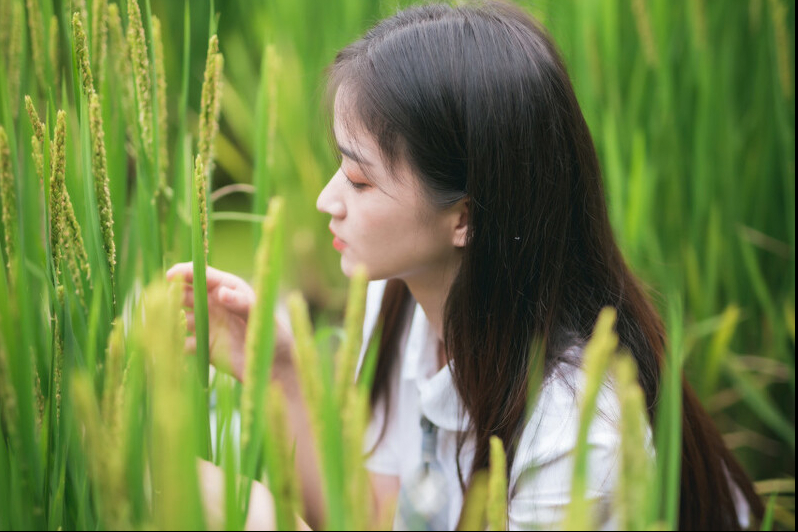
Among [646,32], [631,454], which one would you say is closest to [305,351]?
[631,454]

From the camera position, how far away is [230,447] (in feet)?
1.47

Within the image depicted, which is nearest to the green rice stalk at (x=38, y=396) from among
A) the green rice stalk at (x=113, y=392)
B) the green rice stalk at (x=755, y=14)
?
the green rice stalk at (x=113, y=392)

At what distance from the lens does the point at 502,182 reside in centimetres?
87

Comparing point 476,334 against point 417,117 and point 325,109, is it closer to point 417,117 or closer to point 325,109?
point 417,117

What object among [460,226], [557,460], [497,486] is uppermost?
[460,226]

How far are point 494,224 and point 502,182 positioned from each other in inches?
1.9

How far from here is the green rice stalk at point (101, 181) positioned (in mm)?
564

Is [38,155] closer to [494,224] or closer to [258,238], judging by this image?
[258,238]

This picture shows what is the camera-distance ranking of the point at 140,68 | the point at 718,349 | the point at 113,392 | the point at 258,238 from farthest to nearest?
the point at 718,349
the point at 258,238
the point at 140,68
the point at 113,392

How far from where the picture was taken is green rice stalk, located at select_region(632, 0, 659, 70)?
47.4 inches

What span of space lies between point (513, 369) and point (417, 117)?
0.97 ft

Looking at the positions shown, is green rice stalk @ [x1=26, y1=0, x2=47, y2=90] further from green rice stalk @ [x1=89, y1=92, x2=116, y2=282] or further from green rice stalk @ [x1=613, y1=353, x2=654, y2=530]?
green rice stalk @ [x1=613, y1=353, x2=654, y2=530]

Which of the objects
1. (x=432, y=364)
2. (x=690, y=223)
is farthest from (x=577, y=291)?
(x=690, y=223)

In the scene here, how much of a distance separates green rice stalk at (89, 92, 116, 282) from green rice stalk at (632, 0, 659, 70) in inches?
34.0
